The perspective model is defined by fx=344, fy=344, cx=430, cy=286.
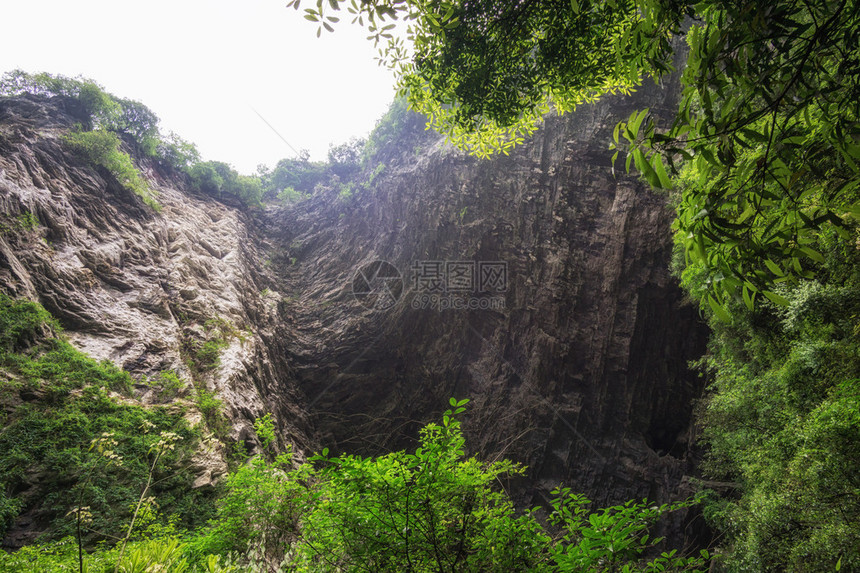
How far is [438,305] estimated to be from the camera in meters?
12.9

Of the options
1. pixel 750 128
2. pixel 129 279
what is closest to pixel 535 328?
pixel 750 128

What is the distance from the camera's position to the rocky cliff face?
7938 millimetres

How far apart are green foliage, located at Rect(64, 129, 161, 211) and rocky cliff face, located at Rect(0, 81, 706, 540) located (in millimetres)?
418

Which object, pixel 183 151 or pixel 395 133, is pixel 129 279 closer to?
pixel 183 151

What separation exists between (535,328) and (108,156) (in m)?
14.2

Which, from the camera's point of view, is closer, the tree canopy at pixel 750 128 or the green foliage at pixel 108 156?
Result: the tree canopy at pixel 750 128

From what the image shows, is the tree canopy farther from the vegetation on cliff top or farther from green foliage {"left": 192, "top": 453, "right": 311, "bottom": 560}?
green foliage {"left": 192, "top": 453, "right": 311, "bottom": 560}

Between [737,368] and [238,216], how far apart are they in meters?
19.2

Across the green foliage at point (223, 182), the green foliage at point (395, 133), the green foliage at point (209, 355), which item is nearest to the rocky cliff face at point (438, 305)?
the green foliage at point (209, 355)

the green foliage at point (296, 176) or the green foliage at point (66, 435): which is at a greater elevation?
the green foliage at point (296, 176)

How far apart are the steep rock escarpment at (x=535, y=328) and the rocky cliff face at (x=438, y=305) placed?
2.1 inches

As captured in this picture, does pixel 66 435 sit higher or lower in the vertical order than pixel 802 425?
lower

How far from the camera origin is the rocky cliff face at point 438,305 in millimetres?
7938

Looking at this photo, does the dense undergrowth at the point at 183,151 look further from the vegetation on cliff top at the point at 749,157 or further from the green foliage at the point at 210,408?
the green foliage at the point at 210,408
